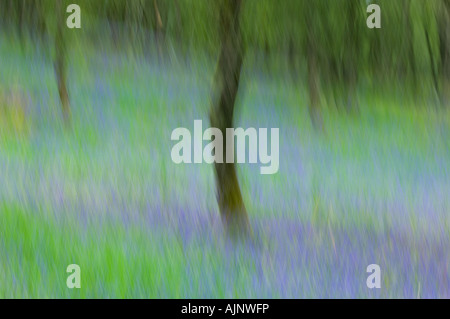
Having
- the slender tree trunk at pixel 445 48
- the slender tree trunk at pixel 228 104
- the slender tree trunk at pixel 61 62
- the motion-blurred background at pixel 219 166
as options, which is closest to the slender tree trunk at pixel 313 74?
the motion-blurred background at pixel 219 166

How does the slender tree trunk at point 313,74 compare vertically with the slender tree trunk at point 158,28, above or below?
below

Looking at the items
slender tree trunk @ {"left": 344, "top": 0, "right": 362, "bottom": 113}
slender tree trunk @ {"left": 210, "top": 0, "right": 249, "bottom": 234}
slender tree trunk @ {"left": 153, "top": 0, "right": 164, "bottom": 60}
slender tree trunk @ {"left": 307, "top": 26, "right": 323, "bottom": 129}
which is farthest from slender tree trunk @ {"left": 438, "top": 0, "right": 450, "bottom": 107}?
slender tree trunk @ {"left": 153, "top": 0, "right": 164, "bottom": 60}

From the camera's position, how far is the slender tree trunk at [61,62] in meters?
2.38

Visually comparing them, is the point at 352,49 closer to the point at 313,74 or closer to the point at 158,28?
the point at 313,74

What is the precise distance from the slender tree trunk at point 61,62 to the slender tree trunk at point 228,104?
0.50 m

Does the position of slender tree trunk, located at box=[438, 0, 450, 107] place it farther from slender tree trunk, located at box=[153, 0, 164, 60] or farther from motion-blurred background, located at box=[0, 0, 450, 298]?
slender tree trunk, located at box=[153, 0, 164, 60]

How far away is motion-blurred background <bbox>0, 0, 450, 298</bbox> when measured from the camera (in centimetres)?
235

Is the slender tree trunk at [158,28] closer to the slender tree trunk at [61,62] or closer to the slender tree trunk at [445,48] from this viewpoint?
the slender tree trunk at [61,62]

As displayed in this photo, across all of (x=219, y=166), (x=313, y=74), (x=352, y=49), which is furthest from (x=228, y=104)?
(x=352, y=49)
